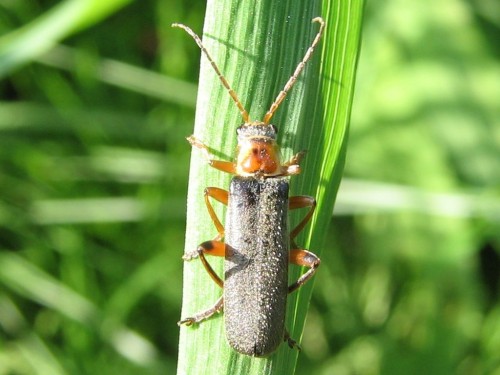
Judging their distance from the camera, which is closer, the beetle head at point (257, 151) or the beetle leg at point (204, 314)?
the beetle leg at point (204, 314)

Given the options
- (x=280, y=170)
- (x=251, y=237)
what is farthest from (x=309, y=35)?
(x=251, y=237)

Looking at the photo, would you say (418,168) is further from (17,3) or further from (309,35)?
(17,3)

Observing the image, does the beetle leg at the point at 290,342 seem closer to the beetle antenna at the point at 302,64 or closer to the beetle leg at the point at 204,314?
the beetle leg at the point at 204,314

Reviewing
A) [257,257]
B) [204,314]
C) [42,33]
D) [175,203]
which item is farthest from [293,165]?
[175,203]

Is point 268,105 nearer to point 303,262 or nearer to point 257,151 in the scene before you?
point 257,151

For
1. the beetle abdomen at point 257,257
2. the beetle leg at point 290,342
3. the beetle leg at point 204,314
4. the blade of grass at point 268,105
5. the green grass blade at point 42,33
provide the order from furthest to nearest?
the green grass blade at point 42,33 → the beetle abdomen at point 257,257 → the beetle leg at point 290,342 → the beetle leg at point 204,314 → the blade of grass at point 268,105

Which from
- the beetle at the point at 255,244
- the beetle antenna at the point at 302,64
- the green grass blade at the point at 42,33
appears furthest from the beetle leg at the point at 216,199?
the green grass blade at the point at 42,33
